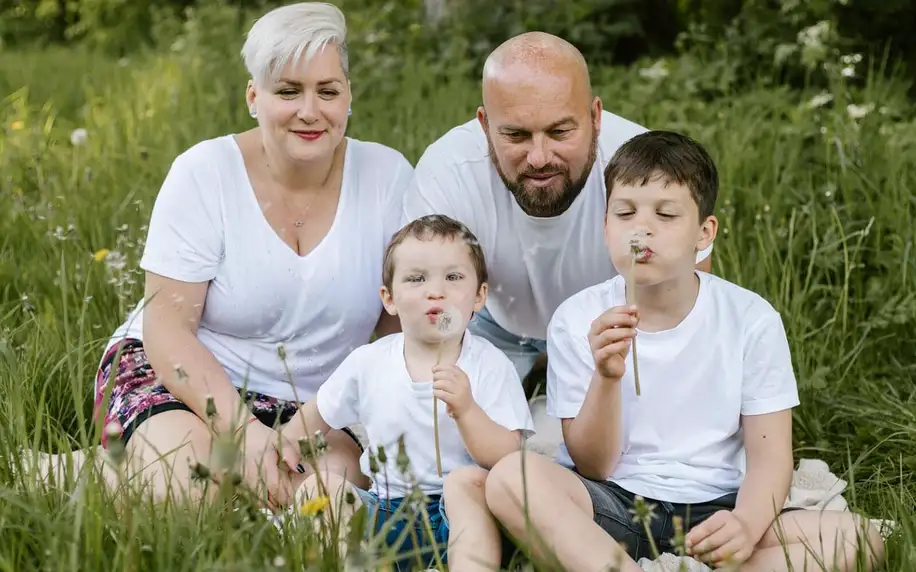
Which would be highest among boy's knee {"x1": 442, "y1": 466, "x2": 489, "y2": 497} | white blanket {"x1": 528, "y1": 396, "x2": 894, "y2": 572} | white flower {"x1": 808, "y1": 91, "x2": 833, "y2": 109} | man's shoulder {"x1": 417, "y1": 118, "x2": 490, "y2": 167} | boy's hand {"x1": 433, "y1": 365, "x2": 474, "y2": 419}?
man's shoulder {"x1": 417, "y1": 118, "x2": 490, "y2": 167}

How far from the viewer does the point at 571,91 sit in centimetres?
293

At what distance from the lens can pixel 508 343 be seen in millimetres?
3752

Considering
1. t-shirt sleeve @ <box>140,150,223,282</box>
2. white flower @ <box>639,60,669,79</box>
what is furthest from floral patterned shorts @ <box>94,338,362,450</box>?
white flower @ <box>639,60,669,79</box>

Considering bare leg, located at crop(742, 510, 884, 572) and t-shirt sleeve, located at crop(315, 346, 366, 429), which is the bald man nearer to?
t-shirt sleeve, located at crop(315, 346, 366, 429)

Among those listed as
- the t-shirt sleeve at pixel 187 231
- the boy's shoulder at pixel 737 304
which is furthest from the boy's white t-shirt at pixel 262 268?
the boy's shoulder at pixel 737 304

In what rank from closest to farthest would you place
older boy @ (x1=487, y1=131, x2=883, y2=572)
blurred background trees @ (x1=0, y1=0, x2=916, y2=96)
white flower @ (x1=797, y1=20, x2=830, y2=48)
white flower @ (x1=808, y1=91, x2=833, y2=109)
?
1. older boy @ (x1=487, y1=131, x2=883, y2=572)
2. white flower @ (x1=808, y1=91, x2=833, y2=109)
3. white flower @ (x1=797, y1=20, x2=830, y2=48)
4. blurred background trees @ (x1=0, y1=0, x2=916, y2=96)

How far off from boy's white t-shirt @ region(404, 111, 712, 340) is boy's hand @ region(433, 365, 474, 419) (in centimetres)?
75

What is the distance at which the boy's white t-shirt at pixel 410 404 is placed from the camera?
2654mm

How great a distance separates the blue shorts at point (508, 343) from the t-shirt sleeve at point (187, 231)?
980 mm

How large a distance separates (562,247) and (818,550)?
1155 millimetres

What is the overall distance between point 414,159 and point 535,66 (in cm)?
193

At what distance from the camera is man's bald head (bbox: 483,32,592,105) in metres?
2.93

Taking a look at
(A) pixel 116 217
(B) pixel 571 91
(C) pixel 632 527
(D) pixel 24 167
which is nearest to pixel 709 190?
(B) pixel 571 91

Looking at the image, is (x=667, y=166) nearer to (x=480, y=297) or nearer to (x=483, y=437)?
(x=480, y=297)
